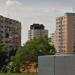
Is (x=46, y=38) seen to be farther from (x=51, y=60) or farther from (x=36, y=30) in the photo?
(x=36, y=30)

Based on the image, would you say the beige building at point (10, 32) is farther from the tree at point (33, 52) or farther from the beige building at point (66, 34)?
the tree at point (33, 52)

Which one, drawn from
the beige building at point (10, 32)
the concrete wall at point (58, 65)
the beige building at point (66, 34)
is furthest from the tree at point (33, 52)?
the beige building at point (10, 32)

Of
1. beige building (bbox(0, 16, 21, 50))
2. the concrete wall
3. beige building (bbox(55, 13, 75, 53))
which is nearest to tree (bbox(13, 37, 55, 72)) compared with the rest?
the concrete wall

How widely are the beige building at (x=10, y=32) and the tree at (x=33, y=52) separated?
49.0 meters

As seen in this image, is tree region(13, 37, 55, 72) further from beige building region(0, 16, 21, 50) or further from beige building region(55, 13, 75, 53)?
beige building region(0, 16, 21, 50)

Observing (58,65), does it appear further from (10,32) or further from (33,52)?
(10,32)

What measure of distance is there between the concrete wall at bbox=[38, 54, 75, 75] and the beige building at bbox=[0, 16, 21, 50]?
277 ft

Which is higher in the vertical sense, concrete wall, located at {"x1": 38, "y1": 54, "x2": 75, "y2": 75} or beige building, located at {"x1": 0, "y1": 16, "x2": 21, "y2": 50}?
beige building, located at {"x1": 0, "y1": 16, "x2": 21, "y2": 50}

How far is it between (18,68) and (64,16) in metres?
56.2

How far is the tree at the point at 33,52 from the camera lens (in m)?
44.6

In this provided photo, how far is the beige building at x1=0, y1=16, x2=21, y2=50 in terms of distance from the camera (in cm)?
A: 9750

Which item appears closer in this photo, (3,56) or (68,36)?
(3,56)

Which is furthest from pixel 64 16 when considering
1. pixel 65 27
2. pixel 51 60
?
pixel 51 60

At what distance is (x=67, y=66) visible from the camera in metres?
10.2
